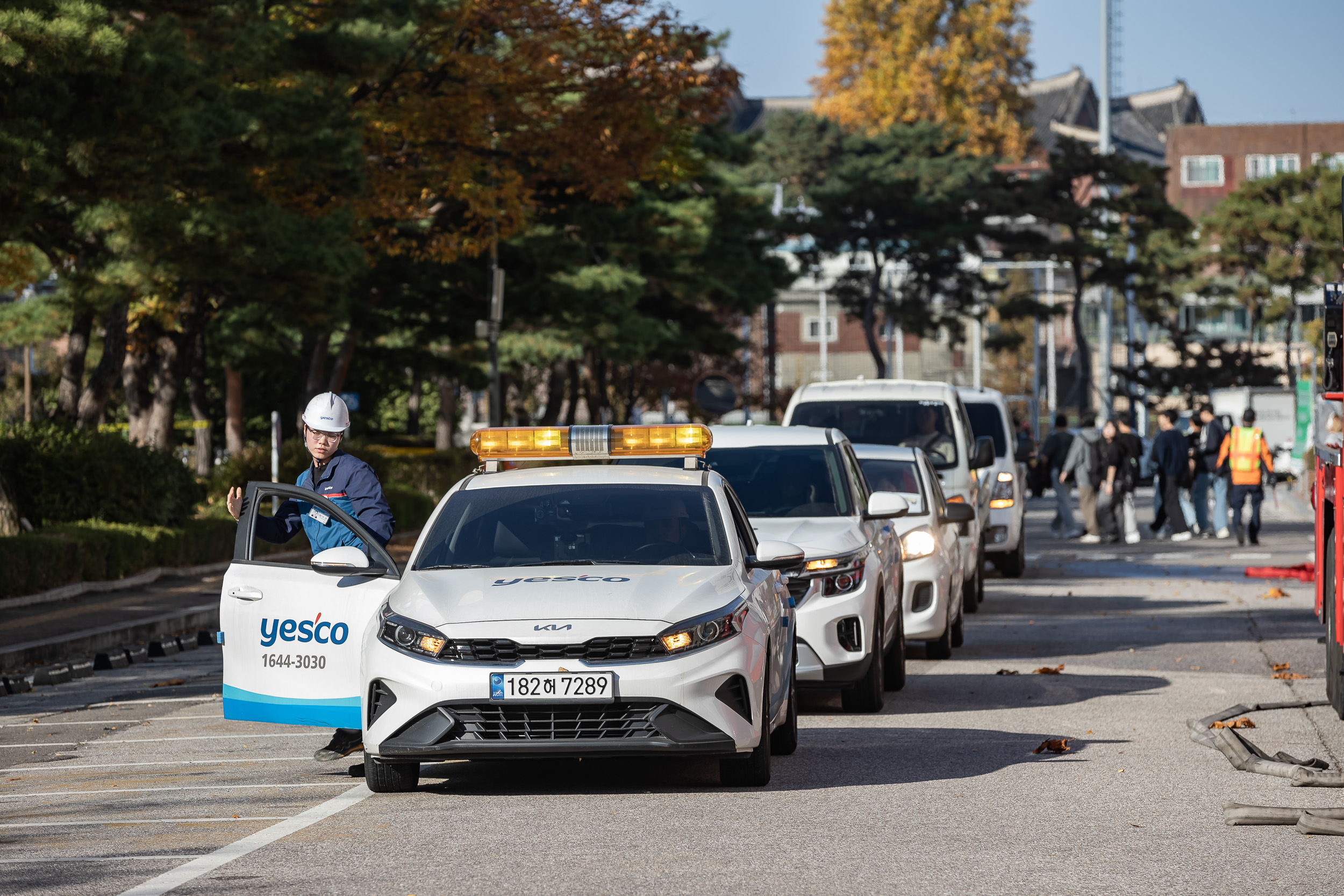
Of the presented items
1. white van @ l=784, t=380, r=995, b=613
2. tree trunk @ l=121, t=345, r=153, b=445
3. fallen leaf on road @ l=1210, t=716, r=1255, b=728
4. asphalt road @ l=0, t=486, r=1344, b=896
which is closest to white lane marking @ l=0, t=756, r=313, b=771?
asphalt road @ l=0, t=486, r=1344, b=896

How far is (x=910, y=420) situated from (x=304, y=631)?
1153 centimetres

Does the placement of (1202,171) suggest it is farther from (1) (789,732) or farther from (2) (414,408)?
(1) (789,732)

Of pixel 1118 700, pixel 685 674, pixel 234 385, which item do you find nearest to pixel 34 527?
pixel 1118 700

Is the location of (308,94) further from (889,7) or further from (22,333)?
(889,7)

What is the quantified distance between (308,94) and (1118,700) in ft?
45.4

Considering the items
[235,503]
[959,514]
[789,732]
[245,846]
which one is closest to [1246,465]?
[959,514]

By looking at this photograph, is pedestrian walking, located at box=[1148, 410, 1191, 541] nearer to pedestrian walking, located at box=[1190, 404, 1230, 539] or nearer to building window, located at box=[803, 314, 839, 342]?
pedestrian walking, located at box=[1190, 404, 1230, 539]

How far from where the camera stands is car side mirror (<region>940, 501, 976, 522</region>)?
14.6 meters

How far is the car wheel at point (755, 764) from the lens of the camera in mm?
8445

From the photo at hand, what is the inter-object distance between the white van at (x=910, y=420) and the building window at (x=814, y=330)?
92.6m

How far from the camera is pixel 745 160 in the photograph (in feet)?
160

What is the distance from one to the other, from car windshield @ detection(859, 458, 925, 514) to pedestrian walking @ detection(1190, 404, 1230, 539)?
604 inches

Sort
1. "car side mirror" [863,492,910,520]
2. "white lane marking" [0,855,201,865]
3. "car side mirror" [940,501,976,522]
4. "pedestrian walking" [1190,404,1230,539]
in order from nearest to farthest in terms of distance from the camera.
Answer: "white lane marking" [0,855,201,865] → "car side mirror" [863,492,910,520] → "car side mirror" [940,501,976,522] → "pedestrian walking" [1190,404,1230,539]

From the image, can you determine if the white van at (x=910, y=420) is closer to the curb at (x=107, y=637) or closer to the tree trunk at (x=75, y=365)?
the curb at (x=107, y=637)
